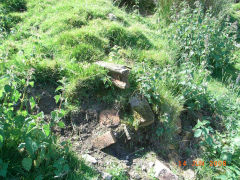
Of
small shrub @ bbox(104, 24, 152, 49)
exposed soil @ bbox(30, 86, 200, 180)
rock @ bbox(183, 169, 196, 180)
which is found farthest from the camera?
small shrub @ bbox(104, 24, 152, 49)

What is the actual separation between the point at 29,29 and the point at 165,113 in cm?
317

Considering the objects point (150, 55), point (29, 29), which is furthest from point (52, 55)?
point (150, 55)

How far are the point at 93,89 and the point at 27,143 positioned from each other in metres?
1.47

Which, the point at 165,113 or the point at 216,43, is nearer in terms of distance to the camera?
the point at 165,113

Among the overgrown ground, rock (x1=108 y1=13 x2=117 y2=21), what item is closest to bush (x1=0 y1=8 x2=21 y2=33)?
the overgrown ground

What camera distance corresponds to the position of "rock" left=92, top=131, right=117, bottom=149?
2.86m

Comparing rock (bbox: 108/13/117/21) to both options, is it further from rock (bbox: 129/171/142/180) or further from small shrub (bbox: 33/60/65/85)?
rock (bbox: 129/171/142/180)

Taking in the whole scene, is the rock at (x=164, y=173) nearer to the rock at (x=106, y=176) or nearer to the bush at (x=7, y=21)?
the rock at (x=106, y=176)

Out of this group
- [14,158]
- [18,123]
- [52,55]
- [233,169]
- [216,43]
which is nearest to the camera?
[18,123]

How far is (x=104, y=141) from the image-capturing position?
2867 millimetres

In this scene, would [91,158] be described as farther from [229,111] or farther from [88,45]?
[229,111]

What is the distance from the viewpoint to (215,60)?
543 cm

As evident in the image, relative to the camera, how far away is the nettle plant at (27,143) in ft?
6.54

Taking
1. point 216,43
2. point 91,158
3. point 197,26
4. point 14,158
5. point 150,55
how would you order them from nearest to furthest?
point 14,158 → point 91,158 → point 150,55 → point 197,26 → point 216,43
